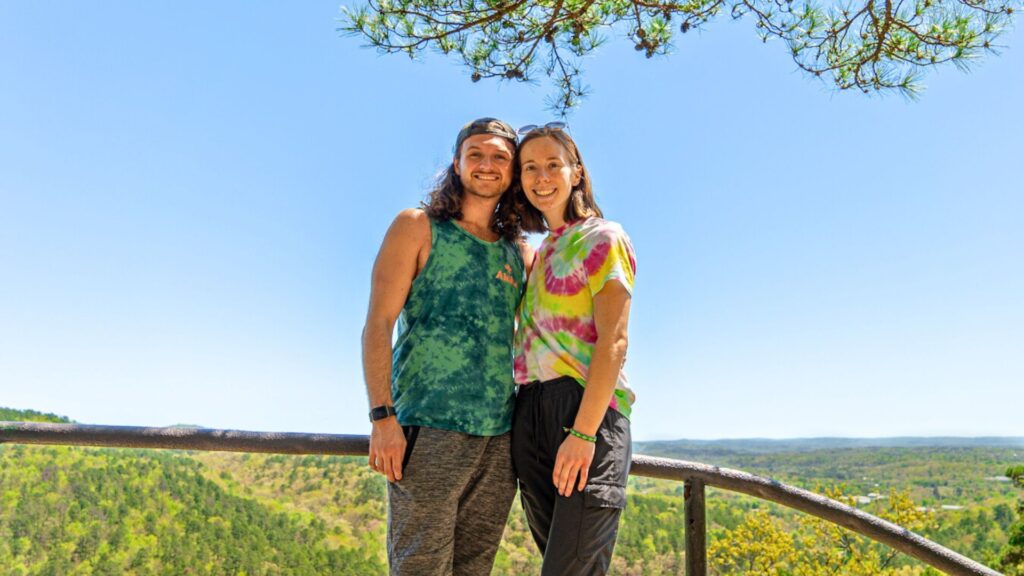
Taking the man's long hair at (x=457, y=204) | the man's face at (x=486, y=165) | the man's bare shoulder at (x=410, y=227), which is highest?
the man's face at (x=486, y=165)

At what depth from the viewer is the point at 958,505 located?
11.4 metres

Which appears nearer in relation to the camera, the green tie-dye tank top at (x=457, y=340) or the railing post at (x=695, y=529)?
the green tie-dye tank top at (x=457, y=340)

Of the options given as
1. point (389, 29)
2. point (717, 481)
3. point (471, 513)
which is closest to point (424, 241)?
point (471, 513)

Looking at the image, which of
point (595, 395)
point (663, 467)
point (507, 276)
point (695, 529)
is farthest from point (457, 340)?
point (695, 529)

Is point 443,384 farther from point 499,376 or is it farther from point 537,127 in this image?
point 537,127

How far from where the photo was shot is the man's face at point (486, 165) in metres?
1.76

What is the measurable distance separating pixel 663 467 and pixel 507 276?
774 mm

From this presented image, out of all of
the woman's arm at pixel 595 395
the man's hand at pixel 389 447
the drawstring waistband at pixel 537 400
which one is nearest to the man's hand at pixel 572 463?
the woman's arm at pixel 595 395

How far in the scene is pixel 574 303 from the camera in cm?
157

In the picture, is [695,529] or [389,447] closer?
[389,447]

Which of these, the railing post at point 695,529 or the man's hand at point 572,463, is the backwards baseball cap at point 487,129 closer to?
the man's hand at point 572,463

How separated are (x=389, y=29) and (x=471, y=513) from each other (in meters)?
2.55

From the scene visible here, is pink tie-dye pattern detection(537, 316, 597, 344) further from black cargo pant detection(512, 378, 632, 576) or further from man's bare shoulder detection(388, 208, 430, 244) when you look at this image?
man's bare shoulder detection(388, 208, 430, 244)

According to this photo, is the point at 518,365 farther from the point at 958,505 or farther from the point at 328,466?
the point at 958,505
